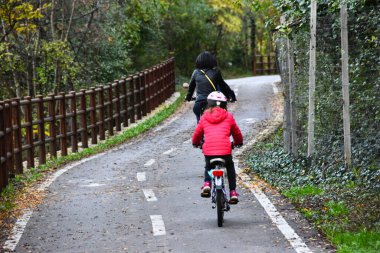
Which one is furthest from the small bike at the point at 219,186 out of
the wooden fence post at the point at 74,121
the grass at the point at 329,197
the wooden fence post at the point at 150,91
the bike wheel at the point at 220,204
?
the wooden fence post at the point at 150,91

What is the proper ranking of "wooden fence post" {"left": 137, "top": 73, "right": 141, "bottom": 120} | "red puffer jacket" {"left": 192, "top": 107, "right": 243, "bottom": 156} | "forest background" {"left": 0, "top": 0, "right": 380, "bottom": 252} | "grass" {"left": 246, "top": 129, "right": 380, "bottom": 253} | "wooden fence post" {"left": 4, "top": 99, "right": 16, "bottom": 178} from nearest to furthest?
"grass" {"left": 246, "top": 129, "right": 380, "bottom": 253} → "red puffer jacket" {"left": 192, "top": 107, "right": 243, "bottom": 156} → "forest background" {"left": 0, "top": 0, "right": 380, "bottom": 252} → "wooden fence post" {"left": 4, "top": 99, "right": 16, "bottom": 178} → "wooden fence post" {"left": 137, "top": 73, "right": 141, "bottom": 120}

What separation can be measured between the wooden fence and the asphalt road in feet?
3.67

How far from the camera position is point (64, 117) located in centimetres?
1928

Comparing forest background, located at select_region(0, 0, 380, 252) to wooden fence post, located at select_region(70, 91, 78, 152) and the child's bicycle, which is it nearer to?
the child's bicycle

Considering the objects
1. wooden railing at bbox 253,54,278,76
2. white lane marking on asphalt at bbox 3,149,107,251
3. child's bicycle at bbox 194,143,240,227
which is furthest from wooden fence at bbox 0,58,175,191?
wooden railing at bbox 253,54,278,76

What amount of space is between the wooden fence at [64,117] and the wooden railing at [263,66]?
2510 cm

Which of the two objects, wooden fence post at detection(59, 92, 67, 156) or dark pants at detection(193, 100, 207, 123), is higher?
dark pants at detection(193, 100, 207, 123)

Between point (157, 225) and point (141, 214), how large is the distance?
35.5 inches

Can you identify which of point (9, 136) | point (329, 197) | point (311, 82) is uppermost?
point (311, 82)

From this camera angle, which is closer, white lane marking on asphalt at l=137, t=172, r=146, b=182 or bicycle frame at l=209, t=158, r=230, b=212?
bicycle frame at l=209, t=158, r=230, b=212

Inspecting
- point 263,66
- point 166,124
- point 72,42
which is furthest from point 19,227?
point 263,66

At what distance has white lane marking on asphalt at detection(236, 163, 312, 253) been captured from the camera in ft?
27.5

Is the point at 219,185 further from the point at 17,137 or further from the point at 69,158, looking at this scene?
the point at 69,158

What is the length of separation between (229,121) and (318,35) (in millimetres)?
4134
